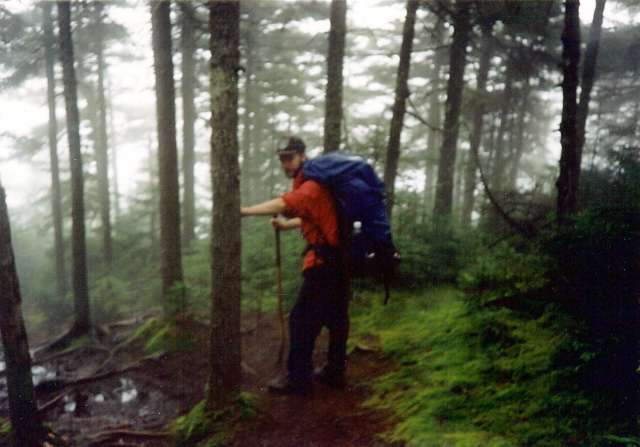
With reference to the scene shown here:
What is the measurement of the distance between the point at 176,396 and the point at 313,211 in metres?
4.66

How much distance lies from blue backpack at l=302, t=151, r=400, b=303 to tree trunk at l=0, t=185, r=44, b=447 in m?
3.90

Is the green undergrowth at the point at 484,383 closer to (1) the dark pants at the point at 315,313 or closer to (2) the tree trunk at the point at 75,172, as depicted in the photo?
(1) the dark pants at the point at 315,313

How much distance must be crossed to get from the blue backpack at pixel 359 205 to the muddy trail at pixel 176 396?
166 centimetres

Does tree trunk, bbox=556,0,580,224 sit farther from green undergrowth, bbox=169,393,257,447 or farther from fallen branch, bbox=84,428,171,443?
fallen branch, bbox=84,428,171,443

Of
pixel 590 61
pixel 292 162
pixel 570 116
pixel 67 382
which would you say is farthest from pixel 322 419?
pixel 590 61

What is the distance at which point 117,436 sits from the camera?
213 inches

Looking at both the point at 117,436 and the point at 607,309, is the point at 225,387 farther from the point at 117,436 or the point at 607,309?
the point at 607,309

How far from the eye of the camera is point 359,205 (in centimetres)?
400

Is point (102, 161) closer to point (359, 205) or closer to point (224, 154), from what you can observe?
point (224, 154)

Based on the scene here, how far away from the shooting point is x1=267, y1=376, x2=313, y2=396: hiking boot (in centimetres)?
460

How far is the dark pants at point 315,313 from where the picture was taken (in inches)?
170

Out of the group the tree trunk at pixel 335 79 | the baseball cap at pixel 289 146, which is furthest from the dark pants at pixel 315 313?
the tree trunk at pixel 335 79

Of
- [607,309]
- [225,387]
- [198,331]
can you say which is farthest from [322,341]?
[607,309]

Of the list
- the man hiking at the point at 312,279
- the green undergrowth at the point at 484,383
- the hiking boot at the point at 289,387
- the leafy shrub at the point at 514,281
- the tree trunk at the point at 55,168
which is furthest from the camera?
the tree trunk at the point at 55,168
